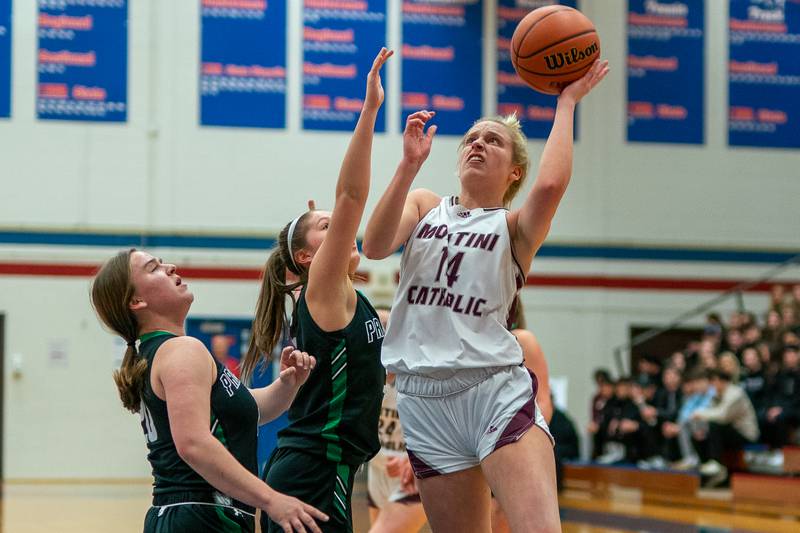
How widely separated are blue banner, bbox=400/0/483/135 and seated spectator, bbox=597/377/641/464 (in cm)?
465

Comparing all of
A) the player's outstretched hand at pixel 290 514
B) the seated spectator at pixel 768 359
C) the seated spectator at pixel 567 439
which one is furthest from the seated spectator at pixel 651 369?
the player's outstretched hand at pixel 290 514

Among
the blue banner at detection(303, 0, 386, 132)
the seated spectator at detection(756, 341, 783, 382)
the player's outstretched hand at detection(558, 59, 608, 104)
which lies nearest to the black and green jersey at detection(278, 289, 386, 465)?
the player's outstretched hand at detection(558, 59, 608, 104)

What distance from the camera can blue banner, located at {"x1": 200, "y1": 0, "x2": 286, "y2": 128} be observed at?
16203mm

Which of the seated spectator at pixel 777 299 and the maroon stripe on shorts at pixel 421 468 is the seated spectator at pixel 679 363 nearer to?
the seated spectator at pixel 777 299

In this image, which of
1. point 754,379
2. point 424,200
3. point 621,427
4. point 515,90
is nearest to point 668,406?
point 621,427

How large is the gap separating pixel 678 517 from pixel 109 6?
11.0 metres

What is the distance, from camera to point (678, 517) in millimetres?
10156

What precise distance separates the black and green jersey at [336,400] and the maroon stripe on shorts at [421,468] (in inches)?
5.0

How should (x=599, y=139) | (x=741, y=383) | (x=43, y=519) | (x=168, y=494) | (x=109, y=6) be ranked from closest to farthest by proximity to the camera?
(x=168, y=494) → (x=43, y=519) → (x=741, y=383) → (x=109, y=6) → (x=599, y=139)

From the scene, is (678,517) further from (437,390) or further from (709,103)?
(709,103)

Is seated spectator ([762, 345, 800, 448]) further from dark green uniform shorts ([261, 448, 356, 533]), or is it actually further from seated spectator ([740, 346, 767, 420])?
dark green uniform shorts ([261, 448, 356, 533])

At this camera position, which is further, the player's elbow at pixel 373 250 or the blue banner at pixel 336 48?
the blue banner at pixel 336 48

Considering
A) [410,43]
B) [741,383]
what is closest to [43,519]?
[741,383]

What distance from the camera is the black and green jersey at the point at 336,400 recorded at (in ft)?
Result: 11.1
